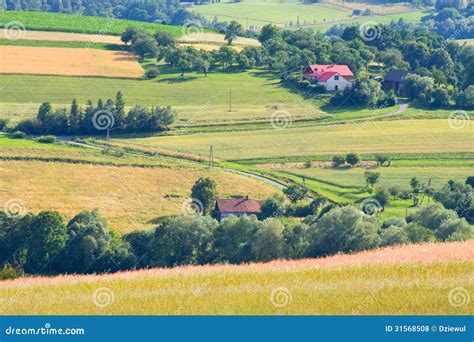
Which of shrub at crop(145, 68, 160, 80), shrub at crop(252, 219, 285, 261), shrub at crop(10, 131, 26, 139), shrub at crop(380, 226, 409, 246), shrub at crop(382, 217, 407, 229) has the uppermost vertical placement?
shrub at crop(380, 226, 409, 246)

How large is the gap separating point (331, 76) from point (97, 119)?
120ft

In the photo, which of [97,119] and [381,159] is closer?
[381,159]

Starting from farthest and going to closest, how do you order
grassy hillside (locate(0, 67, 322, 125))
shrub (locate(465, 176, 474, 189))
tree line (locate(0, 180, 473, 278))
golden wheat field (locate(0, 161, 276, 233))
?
grassy hillside (locate(0, 67, 322, 125))
shrub (locate(465, 176, 474, 189))
golden wheat field (locate(0, 161, 276, 233))
tree line (locate(0, 180, 473, 278))

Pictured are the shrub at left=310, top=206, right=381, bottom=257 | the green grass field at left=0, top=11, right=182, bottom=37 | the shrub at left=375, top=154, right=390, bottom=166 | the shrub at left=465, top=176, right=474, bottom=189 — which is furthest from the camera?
the green grass field at left=0, top=11, right=182, bottom=37

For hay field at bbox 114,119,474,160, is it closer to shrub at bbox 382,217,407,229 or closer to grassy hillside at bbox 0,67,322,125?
grassy hillside at bbox 0,67,322,125

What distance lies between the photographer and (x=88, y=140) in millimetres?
98625

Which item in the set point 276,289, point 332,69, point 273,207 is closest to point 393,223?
point 273,207

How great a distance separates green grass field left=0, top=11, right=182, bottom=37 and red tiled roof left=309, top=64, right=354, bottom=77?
34167 mm

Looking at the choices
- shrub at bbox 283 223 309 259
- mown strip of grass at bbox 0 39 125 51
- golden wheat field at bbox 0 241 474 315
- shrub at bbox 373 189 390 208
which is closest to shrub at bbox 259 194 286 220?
shrub at bbox 373 189 390 208

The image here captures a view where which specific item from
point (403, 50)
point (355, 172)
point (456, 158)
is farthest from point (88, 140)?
point (403, 50)

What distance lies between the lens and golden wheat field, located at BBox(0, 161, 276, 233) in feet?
241

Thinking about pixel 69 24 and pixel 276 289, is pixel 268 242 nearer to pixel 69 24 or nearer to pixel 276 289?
pixel 276 289

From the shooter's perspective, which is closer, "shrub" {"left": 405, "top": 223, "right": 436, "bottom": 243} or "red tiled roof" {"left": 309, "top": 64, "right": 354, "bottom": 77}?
"shrub" {"left": 405, "top": 223, "right": 436, "bottom": 243}

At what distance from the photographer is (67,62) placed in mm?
137375
